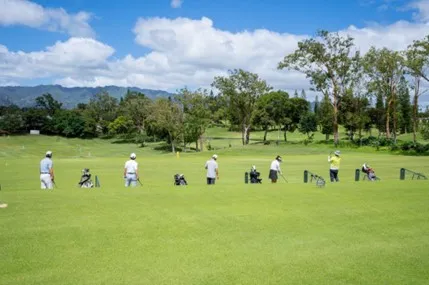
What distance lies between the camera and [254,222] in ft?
41.8

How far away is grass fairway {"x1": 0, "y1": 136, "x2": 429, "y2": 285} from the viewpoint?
8.80 meters

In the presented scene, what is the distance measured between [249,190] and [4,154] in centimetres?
8055

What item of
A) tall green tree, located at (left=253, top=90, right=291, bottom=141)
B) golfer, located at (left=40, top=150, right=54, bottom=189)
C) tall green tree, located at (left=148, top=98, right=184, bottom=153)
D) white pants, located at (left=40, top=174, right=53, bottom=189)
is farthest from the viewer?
tall green tree, located at (left=253, top=90, right=291, bottom=141)

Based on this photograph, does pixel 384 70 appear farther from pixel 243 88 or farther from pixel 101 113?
pixel 101 113

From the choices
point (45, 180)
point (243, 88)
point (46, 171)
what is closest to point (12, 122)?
point (243, 88)

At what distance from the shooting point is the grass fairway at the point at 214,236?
28.9 feet

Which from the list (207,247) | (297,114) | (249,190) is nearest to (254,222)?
(207,247)

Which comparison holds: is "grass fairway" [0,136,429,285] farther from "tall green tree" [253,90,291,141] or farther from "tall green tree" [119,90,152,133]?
"tall green tree" [119,90,152,133]

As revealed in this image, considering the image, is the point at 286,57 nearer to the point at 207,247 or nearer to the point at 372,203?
the point at 372,203

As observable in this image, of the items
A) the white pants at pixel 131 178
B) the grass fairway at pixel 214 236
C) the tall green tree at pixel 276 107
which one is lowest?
the grass fairway at pixel 214 236

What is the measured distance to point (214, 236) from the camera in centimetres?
1128

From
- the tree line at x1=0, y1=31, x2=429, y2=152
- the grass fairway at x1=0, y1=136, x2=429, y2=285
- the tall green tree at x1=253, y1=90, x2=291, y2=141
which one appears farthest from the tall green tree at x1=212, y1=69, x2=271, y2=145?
the grass fairway at x1=0, y1=136, x2=429, y2=285

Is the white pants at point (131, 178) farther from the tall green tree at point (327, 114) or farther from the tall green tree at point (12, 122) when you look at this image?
the tall green tree at point (12, 122)

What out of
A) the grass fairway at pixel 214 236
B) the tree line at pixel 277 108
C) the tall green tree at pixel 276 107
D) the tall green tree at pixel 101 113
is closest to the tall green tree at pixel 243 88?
the tree line at pixel 277 108
